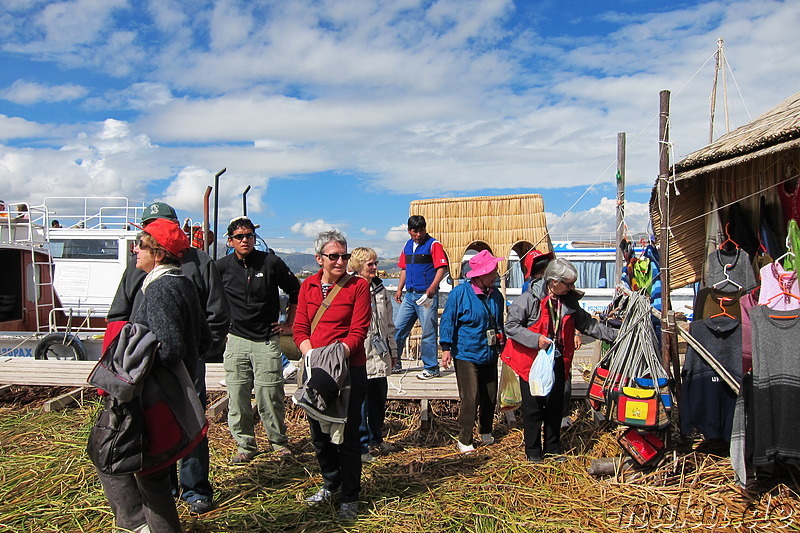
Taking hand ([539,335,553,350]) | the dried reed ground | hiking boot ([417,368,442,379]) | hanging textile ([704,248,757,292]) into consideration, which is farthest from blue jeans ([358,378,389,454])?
hanging textile ([704,248,757,292])

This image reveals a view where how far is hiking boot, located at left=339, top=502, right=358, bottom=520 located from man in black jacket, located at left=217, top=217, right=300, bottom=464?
145 centimetres

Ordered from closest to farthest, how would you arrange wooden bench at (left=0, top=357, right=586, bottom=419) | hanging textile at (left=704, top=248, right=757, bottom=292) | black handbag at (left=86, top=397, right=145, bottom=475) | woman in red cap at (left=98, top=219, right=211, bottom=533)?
black handbag at (left=86, top=397, right=145, bottom=475) < woman in red cap at (left=98, top=219, right=211, bottom=533) < hanging textile at (left=704, top=248, right=757, bottom=292) < wooden bench at (left=0, top=357, right=586, bottom=419)

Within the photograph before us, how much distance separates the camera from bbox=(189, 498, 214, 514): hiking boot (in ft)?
13.9

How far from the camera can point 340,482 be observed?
4.40m

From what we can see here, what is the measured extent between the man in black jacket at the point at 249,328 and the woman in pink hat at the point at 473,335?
1.51 metres

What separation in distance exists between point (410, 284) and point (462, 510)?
361 cm

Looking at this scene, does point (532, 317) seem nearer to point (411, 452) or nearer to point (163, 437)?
point (411, 452)

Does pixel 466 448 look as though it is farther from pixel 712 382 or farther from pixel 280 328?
pixel 712 382

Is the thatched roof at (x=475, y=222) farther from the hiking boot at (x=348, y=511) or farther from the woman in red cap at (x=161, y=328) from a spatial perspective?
the woman in red cap at (x=161, y=328)

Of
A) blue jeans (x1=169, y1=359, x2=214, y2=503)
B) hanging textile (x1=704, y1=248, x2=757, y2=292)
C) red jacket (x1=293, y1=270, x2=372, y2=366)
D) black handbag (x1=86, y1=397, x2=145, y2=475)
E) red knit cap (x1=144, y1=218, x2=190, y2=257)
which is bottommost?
blue jeans (x1=169, y1=359, x2=214, y2=503)

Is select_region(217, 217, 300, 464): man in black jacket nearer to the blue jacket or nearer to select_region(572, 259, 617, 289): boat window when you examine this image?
the blue jacket

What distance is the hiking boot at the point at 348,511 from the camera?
412 centimetres

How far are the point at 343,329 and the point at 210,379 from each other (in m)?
4.20

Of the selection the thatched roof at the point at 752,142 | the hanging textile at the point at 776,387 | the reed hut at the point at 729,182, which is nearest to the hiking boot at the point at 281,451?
the hanging textile at the point at 776,387
